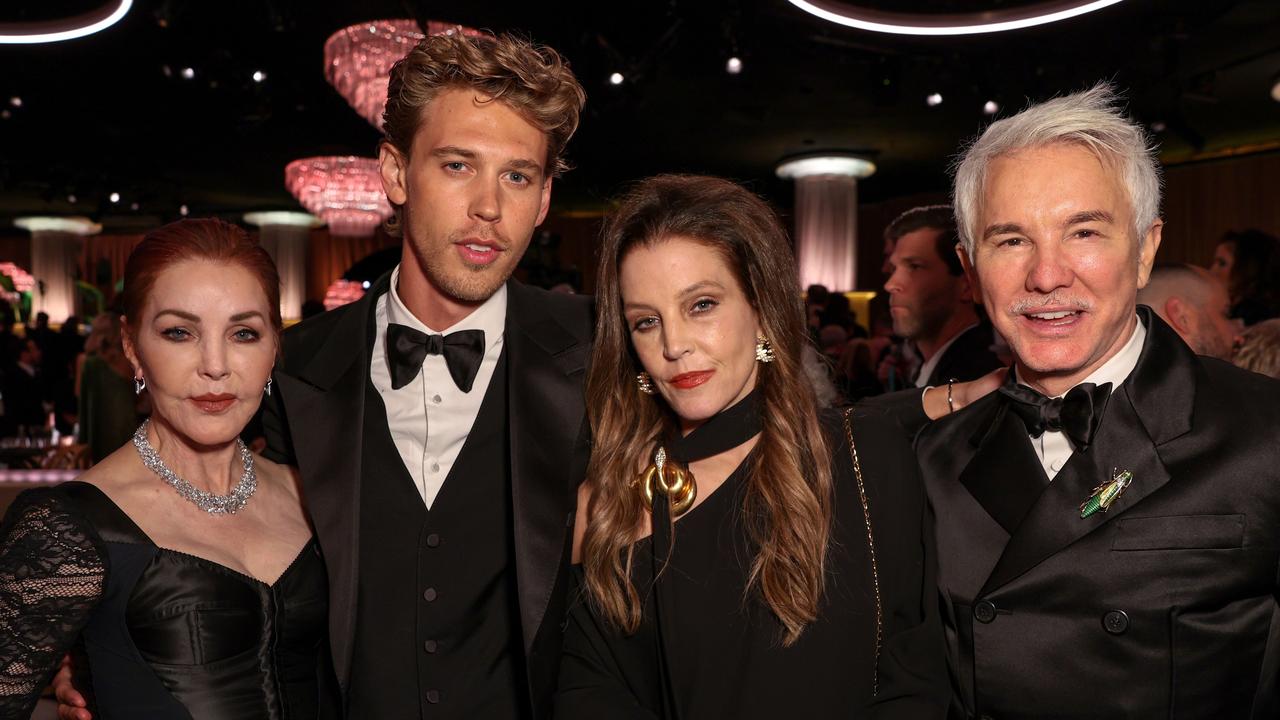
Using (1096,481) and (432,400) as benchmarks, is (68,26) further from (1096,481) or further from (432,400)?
→ (1096,481)

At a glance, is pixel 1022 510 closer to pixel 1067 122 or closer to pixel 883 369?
pixel 1067 122

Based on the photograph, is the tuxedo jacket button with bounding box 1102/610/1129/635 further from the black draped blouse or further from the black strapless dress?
the black strapless dress

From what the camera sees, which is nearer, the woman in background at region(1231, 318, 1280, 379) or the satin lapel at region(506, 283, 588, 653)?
the satin lapel at region(506, 283, 588, 653)

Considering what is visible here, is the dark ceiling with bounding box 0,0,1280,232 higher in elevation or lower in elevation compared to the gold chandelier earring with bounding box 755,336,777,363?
higher

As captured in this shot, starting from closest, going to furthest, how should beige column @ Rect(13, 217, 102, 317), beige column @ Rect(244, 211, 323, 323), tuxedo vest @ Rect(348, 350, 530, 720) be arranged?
tuxedo vest @ Rect(348, 350, 530, 720)
beige column @ Rect(244, 211, 323, 323)
beige column @ Rect(13, 217, 102, 317)

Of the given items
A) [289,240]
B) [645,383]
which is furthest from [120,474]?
[289,240]

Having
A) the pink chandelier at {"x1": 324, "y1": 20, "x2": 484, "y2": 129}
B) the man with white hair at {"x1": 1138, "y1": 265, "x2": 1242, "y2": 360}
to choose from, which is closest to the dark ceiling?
the pink chandelier at {"x1": 324, "y1": 20, "x2": 484, "y2": 129}

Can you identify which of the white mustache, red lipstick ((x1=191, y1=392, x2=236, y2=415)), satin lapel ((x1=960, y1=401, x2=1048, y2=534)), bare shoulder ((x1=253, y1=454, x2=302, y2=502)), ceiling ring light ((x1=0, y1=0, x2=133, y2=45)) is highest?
ceiling ring light ((x1=0, y1=0, x2=133, y2=45))

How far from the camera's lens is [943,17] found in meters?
5.59

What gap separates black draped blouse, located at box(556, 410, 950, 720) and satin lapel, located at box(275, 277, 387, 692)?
456 mm

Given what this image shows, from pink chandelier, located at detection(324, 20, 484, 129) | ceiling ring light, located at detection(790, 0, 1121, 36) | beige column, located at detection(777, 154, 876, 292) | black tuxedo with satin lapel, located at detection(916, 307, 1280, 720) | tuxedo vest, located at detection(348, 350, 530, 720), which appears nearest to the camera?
black tuxedo with satin lapel, located at detection(916, 307, 1280, 720)

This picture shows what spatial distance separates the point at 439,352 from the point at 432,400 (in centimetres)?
11

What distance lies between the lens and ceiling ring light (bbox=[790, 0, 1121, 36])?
4703 mm

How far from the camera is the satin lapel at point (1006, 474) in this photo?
5.69 feet
